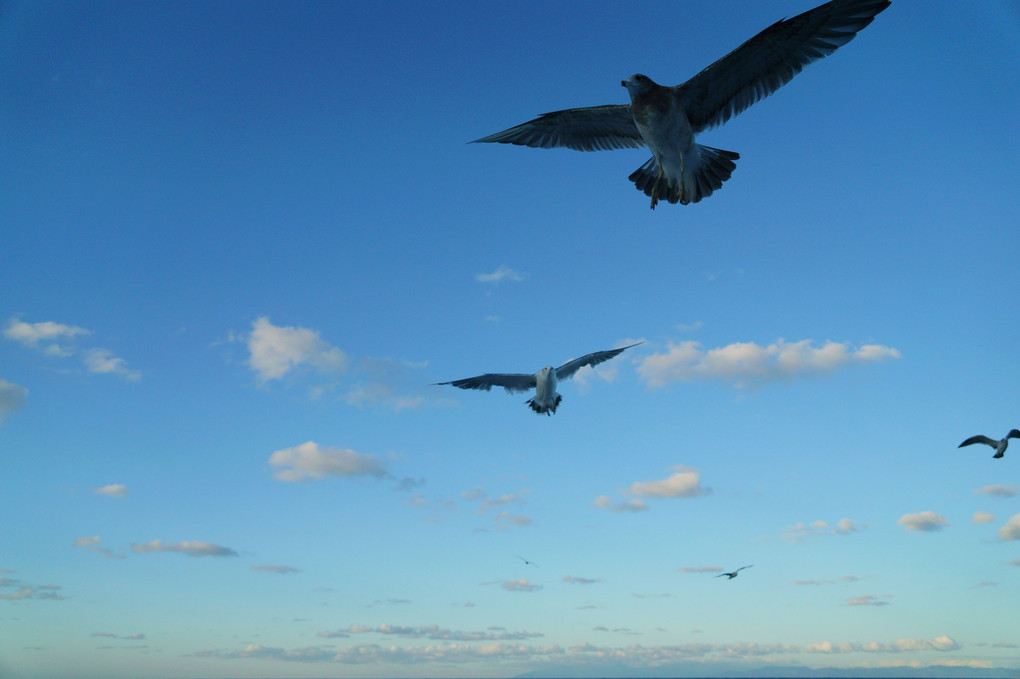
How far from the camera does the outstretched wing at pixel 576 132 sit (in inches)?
683

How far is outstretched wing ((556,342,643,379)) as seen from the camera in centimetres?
2303

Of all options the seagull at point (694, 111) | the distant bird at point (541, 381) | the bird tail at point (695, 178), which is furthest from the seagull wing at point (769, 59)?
the distant bird at point (541, 381)

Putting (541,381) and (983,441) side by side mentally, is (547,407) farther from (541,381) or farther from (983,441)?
(983,441)

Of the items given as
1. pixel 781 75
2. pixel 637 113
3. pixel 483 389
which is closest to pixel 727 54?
pixel 781 75

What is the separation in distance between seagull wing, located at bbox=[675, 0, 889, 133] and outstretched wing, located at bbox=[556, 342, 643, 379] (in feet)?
28.6

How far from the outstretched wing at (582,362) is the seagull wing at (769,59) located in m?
8.71

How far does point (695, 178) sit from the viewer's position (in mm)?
17016

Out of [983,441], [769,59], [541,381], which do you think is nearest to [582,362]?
[541,381]

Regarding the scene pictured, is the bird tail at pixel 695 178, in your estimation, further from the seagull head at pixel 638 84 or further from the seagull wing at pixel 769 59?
the seagull head at pixel 638 84

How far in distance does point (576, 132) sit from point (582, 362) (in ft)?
27.9

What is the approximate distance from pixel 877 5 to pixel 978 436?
9.13 metres

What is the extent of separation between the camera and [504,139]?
17.8 meters

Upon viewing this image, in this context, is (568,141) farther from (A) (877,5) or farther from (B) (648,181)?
(A) (877,5)

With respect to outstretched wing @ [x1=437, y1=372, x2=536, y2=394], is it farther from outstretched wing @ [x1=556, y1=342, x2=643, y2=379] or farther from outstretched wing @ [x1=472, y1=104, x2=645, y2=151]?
outstretched wing @ [x1=472, y1=104, x2=645, y2=151]
